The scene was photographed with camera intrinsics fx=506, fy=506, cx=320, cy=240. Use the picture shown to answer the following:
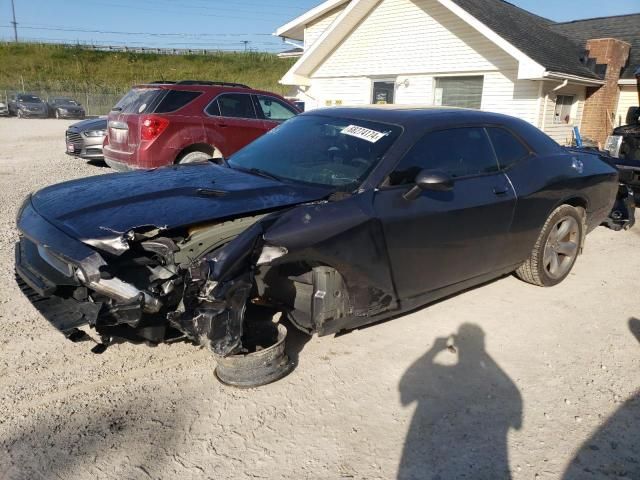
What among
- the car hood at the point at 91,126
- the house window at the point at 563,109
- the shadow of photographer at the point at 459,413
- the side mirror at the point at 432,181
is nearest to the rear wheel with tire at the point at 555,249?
the shadow of photographer at the point at 459,413

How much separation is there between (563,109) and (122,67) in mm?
50462

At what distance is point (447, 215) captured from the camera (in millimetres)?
3510

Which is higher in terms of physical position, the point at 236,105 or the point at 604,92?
the point at 604,92

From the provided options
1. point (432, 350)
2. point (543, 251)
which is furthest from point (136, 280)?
point (543, 251)

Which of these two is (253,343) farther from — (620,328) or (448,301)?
(620,328)

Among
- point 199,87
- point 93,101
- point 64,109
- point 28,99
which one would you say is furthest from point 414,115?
point 93,101

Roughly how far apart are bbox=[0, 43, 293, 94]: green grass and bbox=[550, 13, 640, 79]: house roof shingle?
30.1 meters

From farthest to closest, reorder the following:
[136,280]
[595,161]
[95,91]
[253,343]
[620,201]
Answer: [95,91]
[620,201]
[595,161]
[253,343]
[136,280]

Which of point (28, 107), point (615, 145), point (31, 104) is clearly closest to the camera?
point (615, 145)

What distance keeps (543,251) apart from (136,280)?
355 centimetres

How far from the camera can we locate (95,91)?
45.2m

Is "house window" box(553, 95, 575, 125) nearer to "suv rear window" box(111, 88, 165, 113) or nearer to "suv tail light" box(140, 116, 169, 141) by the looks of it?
"suv rear window" box(111, 88, 165, 113)

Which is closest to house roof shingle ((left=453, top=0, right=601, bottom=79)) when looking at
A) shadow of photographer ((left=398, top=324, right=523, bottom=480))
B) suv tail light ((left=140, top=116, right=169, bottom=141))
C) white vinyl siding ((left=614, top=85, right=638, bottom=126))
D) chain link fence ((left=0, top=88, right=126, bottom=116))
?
white vinyl siding ((left=614, top=85, right=638, bottom=126))

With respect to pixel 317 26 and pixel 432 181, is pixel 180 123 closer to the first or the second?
pixel 432 181
